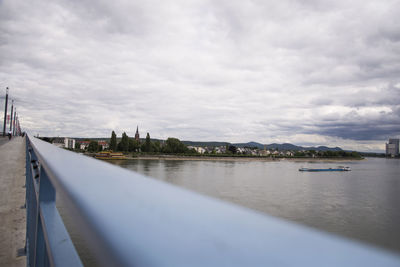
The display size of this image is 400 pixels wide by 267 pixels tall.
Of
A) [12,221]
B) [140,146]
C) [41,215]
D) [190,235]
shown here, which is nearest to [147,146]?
[140,146]

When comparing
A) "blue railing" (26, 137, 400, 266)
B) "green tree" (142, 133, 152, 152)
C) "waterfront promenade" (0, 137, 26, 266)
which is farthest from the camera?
"green tree" (142, 133, 152, 152)

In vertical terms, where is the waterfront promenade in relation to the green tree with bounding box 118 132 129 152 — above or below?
below

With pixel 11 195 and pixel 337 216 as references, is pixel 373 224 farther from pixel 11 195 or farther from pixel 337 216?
pixel 11 195

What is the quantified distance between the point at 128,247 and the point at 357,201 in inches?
1278

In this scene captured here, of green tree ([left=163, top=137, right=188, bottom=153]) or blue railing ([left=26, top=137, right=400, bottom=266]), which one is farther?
green tree ([left=163, top=137, right=188, bottom=153])

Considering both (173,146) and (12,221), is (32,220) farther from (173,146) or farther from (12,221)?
(173,146)

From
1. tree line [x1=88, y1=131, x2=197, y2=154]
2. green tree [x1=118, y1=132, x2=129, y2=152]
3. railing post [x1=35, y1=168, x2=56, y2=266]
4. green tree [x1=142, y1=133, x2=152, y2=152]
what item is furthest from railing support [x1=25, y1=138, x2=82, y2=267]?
green tree [x1=142, y1=133, x2=152, y2=152]

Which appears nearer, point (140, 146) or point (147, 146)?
point (147, 146)

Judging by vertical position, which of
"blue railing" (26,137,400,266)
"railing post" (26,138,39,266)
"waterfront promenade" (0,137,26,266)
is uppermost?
"blue railing" (26,137,400,266)

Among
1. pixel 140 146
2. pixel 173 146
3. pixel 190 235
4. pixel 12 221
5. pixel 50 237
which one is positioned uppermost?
pixel 173 146

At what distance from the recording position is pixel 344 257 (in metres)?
0.30

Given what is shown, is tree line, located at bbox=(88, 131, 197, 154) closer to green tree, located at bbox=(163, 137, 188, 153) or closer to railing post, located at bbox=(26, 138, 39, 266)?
green tree, located at bbox=(163, 137, 188, 153)

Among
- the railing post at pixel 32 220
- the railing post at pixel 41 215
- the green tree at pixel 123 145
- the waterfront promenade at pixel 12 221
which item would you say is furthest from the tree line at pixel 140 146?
the railing post at pixel 41 215

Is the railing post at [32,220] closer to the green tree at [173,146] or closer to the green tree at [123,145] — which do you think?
the green tree at [123,145]
